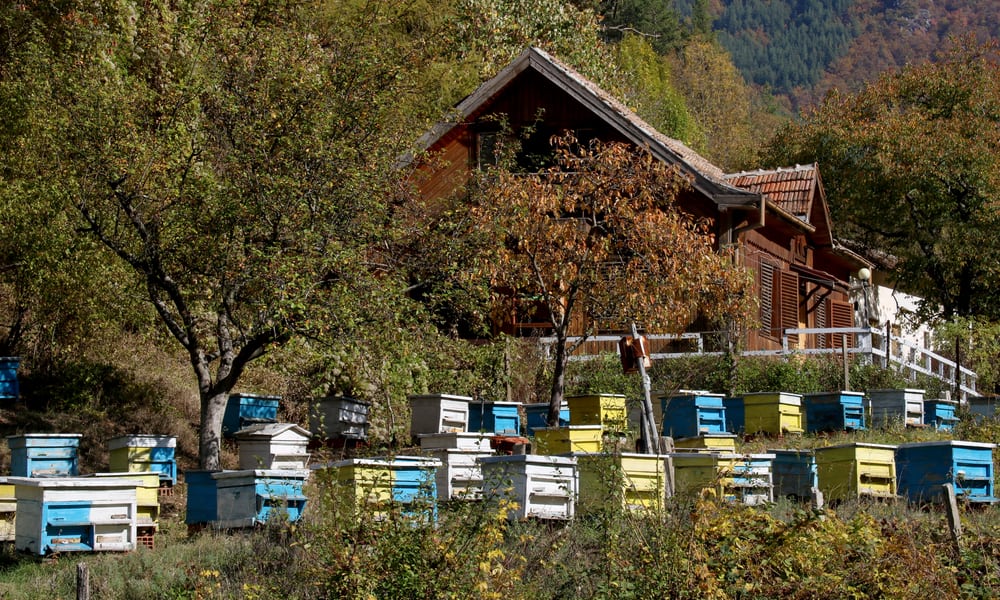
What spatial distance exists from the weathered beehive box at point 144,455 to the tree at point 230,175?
1.67 ft

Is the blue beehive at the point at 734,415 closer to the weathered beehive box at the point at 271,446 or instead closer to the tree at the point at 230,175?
the tree at the point at 230,175

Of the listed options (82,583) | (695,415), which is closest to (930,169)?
(695,415)

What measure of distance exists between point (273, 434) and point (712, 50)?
5830 centimetres

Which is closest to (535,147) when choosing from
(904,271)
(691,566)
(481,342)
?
(481,342)

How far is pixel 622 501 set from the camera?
11.4 metres

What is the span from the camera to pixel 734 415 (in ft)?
62.7

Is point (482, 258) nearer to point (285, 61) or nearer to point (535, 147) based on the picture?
point (285, 61)

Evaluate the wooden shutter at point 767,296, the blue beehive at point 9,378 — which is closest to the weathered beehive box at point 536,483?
the blue beehive at point 9,378

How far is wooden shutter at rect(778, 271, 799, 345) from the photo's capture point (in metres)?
30.2

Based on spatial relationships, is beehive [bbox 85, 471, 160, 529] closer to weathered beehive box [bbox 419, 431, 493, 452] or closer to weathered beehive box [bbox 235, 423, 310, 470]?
weathered beehive box [bbox 235, 423, 310, 470]

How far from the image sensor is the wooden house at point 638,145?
2570cm

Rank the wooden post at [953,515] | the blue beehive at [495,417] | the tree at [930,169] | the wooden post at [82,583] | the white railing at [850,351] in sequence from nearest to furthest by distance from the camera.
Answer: the wooden post at [82,583] < the wooden post at [953,515] < the blue beehive at [495,417] < the white railing at [850,351] < the tree at [930,169]

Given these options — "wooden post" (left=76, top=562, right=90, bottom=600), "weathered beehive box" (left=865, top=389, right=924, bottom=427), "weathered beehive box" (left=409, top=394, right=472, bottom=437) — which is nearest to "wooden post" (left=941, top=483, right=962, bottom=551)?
"wooden post" (left=76, top=562, right=90, bottom=600)

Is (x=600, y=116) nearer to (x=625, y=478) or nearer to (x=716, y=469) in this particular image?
(x=716, y=469)
